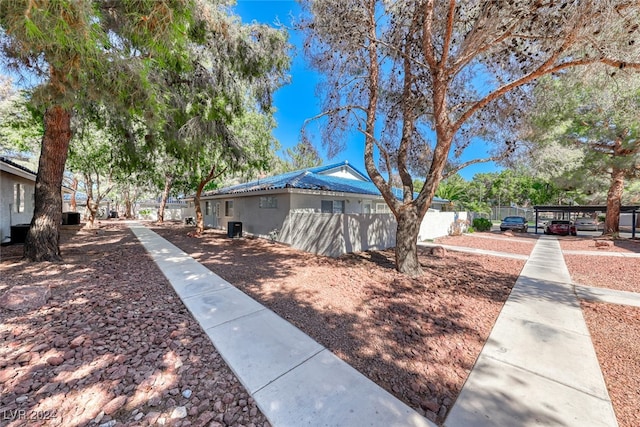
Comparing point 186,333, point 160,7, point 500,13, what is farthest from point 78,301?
point 500,13

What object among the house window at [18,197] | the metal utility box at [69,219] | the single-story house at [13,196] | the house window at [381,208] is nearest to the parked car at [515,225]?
the house window at [381,208]

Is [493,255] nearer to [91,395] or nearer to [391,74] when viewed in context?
[391,74]

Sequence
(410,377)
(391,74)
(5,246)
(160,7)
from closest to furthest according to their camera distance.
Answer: (410,377) < (160,7) < (391,74) < (5,246)

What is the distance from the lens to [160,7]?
3893mm

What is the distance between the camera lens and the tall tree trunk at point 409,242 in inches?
265

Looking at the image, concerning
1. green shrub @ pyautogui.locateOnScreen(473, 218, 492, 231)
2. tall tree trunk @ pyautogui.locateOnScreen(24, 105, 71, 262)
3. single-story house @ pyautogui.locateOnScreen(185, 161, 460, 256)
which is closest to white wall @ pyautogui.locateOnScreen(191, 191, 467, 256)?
single-story house @ pyautogui.locateOnScreen(185, 161, 460, 256)

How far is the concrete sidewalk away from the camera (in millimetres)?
2340

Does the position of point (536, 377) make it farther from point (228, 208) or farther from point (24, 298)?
point (228, 208)

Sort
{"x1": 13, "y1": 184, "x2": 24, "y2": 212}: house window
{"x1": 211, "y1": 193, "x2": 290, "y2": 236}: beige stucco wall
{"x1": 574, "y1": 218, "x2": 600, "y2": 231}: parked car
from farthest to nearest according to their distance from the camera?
1. {"x1": 574, "y1": 218, "x2": 600, "y2": 231}: parked car
2. {"x1": 211, "y1": 193, "x2": 290, "y2": 236}: beige stucco wall
3. {"x1": 13, "y1": 184, "x2": 24, "y2": 212}: house window

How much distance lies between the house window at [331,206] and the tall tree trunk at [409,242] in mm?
6298

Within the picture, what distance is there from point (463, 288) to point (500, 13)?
5663mm

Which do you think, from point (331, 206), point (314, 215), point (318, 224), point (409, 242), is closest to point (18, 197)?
point (314, 215)

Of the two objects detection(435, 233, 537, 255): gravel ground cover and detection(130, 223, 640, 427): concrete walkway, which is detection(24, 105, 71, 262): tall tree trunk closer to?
detection(130, 223, 640, 427): concrete walkway

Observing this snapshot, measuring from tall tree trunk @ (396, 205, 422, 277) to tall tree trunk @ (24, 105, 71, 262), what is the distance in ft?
30.1
